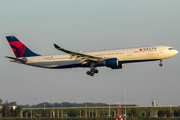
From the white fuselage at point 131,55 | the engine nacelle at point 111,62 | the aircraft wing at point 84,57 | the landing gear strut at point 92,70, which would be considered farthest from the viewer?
the landing gear strut at point 92,70

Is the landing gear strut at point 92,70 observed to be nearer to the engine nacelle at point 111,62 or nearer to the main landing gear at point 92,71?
the main landing gear at point 92,71

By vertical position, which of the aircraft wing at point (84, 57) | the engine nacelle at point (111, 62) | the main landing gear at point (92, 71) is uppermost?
the aircraft wing at point (84, 57)

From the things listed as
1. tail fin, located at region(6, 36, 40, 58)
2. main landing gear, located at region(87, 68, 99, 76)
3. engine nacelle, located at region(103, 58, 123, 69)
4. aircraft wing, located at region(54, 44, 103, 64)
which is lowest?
main landing gear, located at region(87, 68, 99, 76)

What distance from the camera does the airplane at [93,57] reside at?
51.7 m

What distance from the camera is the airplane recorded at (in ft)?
170

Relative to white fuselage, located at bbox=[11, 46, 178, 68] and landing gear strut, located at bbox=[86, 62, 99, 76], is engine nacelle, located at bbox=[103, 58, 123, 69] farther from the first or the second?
landing gear strut, located at bbox=[86, 62, 99, 76]

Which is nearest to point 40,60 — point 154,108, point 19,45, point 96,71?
point 19,45

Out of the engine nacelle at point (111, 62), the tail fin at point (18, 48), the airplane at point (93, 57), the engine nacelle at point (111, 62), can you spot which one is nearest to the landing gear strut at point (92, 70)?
→ the airplane at point (93, 57)

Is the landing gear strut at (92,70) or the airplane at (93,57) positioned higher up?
the airplane at (93,57)

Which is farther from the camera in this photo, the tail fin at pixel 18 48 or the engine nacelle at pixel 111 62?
the tail fin at pixel 18 48

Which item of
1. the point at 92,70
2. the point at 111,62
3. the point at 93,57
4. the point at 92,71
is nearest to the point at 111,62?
the point at 111,62

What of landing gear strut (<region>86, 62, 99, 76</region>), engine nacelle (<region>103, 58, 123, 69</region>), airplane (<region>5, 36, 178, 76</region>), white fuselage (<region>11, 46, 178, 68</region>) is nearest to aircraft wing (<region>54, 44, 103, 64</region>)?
airplane (<region>5, 36, 178, 76</region>)

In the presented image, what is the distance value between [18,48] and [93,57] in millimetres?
18864

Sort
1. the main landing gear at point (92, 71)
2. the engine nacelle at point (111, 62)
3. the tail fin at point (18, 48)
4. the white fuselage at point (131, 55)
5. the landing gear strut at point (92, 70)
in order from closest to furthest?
the white fuselage at point (131, 55)
the engine nacelle at point (111, 62)
the landing gear strut at point (92, 70)
the main landing gear at point (92, 71)
the tail fin at point (18, 48)
